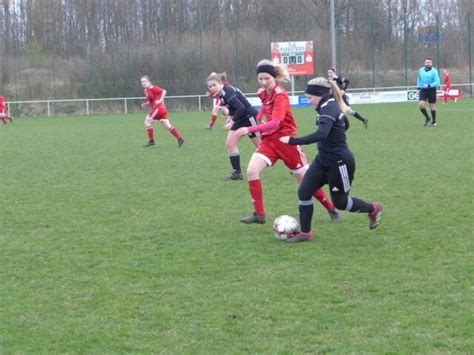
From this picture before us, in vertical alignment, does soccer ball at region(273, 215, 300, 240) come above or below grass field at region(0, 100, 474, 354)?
above

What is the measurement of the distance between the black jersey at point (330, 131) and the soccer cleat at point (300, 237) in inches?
25.0

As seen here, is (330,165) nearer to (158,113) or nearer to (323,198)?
(323,198)

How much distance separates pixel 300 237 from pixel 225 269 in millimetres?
1039

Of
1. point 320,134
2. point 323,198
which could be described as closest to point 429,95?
point 323,198

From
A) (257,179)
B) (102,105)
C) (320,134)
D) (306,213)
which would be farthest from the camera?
(102,105)

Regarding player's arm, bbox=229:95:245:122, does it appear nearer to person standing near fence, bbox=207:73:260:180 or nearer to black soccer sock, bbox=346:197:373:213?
person standing near fence, bbox=207:73:260:180

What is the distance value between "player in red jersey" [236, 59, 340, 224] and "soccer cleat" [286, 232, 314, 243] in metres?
0.60

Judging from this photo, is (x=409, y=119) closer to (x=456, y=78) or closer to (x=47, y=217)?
(x=47, y=217)

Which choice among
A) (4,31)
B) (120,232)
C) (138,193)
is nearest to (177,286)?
(120,232)

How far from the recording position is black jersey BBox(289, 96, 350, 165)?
19.7 feet

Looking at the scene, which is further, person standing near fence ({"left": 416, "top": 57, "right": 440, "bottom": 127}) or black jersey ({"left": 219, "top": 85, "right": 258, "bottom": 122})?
person standing near fence ({"left": 416, "top": 57, "right": 440, "bottom": 127})

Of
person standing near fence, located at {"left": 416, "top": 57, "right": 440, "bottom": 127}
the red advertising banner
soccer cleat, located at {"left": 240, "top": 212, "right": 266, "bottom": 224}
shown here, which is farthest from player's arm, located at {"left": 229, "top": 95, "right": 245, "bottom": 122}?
the red advertising banner

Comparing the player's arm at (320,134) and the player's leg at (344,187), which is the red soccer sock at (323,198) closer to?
the player's leg at (344,187)

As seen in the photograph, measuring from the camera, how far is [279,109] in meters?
6.86
